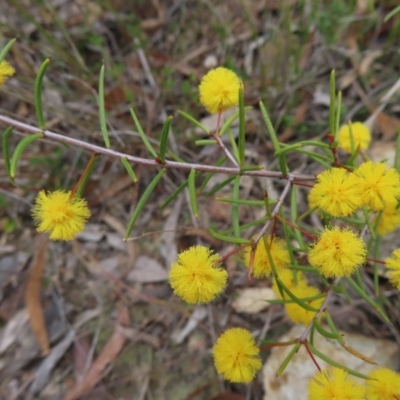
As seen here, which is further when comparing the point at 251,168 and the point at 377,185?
the point at 251,168

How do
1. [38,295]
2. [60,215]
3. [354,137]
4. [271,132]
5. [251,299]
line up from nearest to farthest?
[60,215] → [271,132] → [354,137] → [251,299] → [38,295]

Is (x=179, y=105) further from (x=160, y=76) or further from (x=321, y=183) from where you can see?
(x=321, y=183)

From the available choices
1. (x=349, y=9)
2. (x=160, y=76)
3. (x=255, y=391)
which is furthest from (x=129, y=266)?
(x=349, y=9)

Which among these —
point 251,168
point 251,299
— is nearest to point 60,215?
point 251,168

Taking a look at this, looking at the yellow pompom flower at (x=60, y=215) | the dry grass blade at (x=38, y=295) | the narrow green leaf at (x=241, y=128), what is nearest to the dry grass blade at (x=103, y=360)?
the dry grass blade at (x=38, y=295)

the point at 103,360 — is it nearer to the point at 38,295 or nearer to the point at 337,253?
the point at 38,295

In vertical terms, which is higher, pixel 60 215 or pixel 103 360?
pixel 60 215
